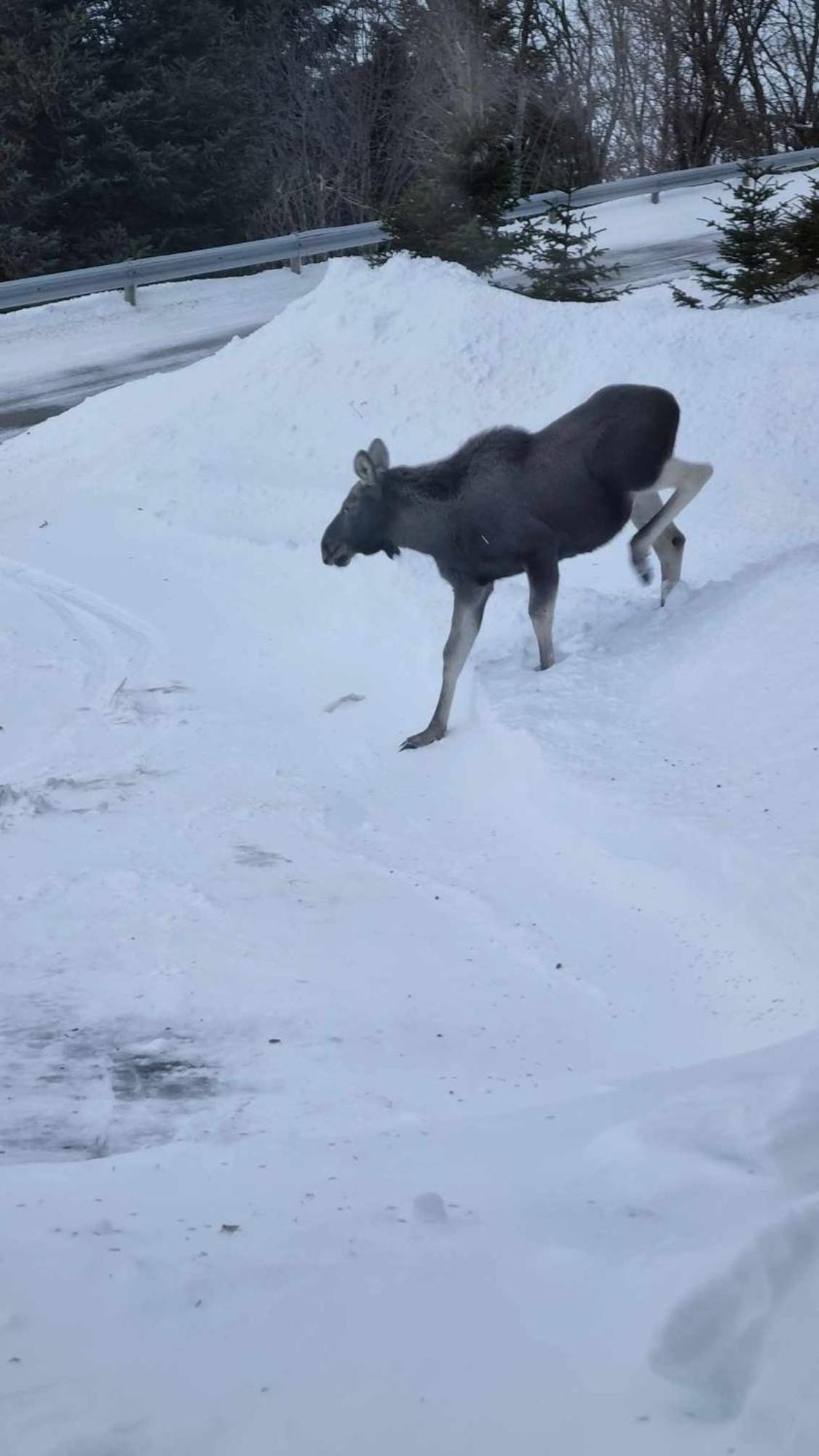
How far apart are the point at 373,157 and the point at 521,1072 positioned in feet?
107

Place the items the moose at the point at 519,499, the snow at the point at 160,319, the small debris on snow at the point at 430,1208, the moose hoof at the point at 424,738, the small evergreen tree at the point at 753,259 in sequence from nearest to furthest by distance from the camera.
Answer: the small debris on snow at the point at 430,1208, the moose hoof at the point at 424,738, the moose at the point at 519,499, the small evergreen tree at the point at 753,259, the snow at the point at 160,319

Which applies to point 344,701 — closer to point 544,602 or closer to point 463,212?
point 544,602

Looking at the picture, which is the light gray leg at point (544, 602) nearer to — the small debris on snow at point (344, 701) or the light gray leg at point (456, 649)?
the light gray leg at point (456, 649)

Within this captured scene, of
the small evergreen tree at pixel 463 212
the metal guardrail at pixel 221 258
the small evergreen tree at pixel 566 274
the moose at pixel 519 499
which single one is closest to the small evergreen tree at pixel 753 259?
the small evergreen tree at pixel 566 274

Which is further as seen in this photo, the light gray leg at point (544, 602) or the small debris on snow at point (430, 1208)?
the light gray leg at point (544, 602)

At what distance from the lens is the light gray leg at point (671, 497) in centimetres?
987

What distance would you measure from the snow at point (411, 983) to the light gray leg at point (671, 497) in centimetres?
48

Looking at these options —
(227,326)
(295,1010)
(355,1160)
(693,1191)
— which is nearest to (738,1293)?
(693,1191)

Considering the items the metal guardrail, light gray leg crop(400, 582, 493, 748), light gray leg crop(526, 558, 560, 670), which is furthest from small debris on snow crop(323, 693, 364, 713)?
the metal guardrail

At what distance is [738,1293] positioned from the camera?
3064 mm

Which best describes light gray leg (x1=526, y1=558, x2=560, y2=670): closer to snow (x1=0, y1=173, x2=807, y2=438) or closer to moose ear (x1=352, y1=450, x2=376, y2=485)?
moose ear (x1=352, y1=450, x2=376, y2=485)

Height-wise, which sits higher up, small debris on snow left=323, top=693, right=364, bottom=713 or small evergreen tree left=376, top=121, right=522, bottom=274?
small evergreen tree left=376, top=121, right=522, bottom=274

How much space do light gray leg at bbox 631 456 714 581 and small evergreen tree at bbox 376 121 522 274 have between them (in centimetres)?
856

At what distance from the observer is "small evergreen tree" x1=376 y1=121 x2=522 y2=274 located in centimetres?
1773
